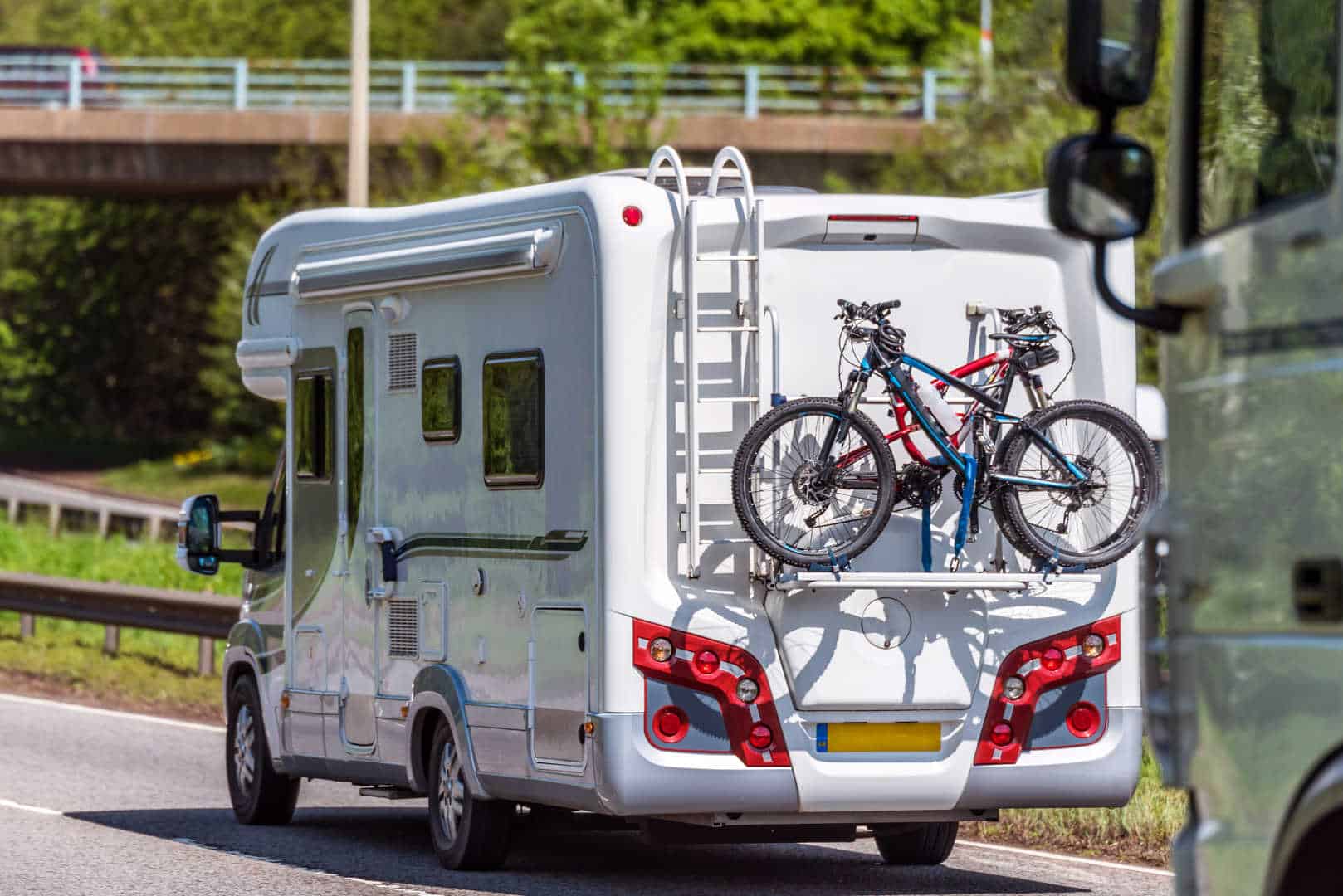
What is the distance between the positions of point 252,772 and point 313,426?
1.84 metres

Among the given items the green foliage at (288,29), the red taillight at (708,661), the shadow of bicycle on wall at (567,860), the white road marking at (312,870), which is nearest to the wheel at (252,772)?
the shadow of bicycle on wall at (567,860)

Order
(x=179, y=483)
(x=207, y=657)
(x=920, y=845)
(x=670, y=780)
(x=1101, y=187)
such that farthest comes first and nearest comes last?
1. (x=179, y=483)
2. (x=207, y=657)
3. (x=920, y=845)
4. (x=670, y=780)
5. (x=1101, y=187)

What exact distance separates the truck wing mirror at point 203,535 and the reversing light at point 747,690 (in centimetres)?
417

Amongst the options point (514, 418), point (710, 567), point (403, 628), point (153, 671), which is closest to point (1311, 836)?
point (710, 567)

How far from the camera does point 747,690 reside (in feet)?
31.8

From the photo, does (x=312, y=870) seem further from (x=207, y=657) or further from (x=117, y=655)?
(x=117, y=655)

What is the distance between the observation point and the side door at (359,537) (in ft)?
38.5

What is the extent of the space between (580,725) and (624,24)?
37.7 metres

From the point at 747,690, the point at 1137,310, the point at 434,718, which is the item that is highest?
the point at 1137,310

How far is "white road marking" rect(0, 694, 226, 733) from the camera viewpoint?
17547 millimetres

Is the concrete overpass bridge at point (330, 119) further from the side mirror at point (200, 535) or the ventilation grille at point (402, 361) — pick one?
the ventilation grille at point (402, 361)

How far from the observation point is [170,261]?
204 feet

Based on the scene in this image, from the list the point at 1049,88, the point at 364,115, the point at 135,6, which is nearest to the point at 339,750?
the point at 364,115

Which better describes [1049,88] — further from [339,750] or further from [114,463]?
[339,750]
